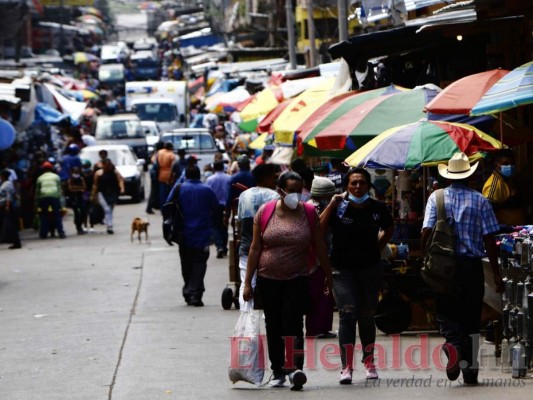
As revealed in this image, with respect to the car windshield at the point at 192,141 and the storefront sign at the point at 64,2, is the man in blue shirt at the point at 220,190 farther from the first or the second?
the storefront sign at the point at 64,2

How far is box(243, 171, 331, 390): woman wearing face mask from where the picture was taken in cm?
1075

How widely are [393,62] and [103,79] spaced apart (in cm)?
7033

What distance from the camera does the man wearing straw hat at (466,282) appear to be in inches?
412

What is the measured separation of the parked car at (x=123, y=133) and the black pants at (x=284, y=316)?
34195 mm

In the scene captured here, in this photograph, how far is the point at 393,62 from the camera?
21.6 meters

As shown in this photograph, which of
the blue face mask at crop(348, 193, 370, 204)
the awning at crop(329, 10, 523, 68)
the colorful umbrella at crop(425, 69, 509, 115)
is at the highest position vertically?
the awning at crop(329, 10, 523, 68)

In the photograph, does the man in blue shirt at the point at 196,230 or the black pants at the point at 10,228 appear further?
the black pants at the point at 10,228

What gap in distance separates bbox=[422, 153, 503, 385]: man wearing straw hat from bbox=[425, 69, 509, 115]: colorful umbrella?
12.7 ft

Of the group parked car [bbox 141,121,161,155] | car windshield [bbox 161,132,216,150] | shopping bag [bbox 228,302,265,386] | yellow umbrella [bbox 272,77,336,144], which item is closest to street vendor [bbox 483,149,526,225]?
shopping bag [bbox 228,302,265,386]

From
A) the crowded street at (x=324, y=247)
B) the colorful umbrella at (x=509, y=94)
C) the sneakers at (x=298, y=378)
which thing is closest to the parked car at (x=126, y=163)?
the crowded street at (x=324, y=247)

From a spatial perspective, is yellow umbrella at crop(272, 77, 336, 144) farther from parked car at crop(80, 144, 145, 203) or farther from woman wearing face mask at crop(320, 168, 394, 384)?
parked car at crop(80, 144, 145, 203)

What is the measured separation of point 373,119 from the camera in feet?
54.9

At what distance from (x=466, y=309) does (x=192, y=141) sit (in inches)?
1119

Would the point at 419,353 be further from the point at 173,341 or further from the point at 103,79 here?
the point at 103,79
